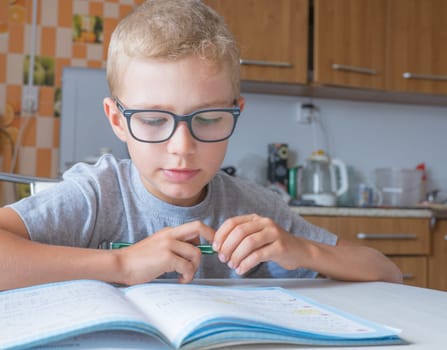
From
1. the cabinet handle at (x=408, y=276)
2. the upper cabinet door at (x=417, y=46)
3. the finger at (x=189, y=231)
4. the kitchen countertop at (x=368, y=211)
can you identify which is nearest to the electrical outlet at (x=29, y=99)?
the kitchen countertop at (x=368, y=211)

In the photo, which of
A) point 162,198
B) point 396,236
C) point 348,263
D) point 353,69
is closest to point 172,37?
point 162,198

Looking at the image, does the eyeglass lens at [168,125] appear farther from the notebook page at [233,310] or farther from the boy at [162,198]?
the notebook page at [233,310]

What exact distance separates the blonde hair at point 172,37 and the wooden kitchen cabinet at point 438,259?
178cm

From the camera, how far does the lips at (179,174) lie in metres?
0.88

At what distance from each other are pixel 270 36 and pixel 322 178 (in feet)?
2.37

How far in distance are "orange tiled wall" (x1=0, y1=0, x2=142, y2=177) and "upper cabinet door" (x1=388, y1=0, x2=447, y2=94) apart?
132 cm

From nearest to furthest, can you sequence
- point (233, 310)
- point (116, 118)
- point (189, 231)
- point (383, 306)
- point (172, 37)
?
point (233, 310), point (383, 306), point (189, 231), point (172, 37), point (116, 118)

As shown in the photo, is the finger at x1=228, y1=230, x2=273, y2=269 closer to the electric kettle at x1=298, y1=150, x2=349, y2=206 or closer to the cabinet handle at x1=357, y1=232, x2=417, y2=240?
the cabinet handle at x1=357, y1=232, x2=417, y2=240

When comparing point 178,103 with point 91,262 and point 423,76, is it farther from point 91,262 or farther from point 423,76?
point 423,76

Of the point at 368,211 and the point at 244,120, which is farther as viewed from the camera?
the point at 244,120

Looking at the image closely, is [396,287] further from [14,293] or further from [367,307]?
[14,293]

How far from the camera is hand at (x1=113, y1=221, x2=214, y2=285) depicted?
743 mm

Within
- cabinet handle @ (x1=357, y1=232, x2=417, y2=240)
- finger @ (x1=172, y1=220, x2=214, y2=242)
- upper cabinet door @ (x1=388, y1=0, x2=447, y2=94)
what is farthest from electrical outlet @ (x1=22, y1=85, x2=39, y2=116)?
finger @ (x1=172, y1=220, x2=214, y2=242)

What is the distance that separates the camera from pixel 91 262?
75 cm
